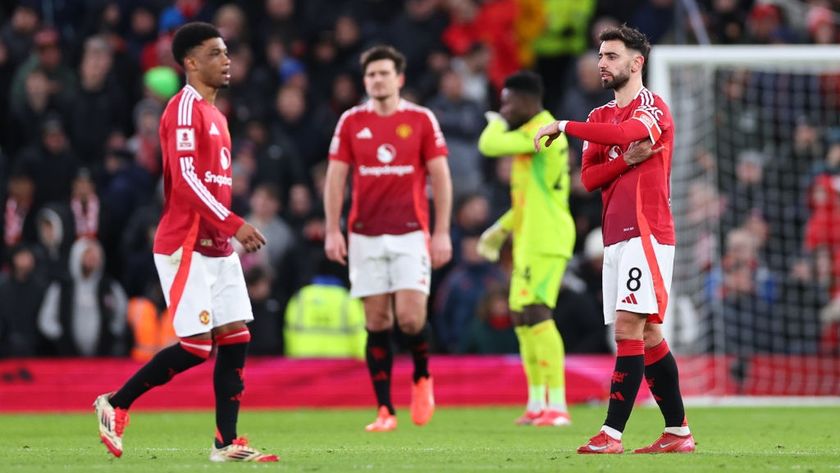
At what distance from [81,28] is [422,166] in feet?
31.7

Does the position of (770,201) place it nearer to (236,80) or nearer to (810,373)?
(810,373)

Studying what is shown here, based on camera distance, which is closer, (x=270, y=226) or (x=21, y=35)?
(x=270, y=226)

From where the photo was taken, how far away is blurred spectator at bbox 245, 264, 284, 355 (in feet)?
53.5

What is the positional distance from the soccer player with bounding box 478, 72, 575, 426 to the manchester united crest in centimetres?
75

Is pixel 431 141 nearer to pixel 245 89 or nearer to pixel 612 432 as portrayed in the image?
pixel 612 432

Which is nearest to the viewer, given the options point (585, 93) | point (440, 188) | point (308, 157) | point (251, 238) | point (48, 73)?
point (251, 238)

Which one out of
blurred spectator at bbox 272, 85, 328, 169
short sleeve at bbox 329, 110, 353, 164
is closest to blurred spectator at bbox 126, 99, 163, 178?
blurred spectator at bbox 272, 85, 328, 169

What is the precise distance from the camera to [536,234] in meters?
12.1

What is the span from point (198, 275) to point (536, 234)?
419 cm

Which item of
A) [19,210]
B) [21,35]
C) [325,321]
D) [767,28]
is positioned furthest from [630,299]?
[21,35]

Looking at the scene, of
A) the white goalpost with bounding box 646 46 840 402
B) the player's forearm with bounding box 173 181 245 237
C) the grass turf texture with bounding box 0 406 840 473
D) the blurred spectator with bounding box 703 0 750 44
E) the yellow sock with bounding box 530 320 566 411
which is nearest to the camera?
the grass turf texture with bounding box 0 406 840 473

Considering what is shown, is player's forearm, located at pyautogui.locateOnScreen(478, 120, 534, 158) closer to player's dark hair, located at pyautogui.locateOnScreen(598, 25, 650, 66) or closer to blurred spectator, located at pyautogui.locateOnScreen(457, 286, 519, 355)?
player's dark hair, located at pyautogui.locateOnScreen(598, 25, 650, 66)

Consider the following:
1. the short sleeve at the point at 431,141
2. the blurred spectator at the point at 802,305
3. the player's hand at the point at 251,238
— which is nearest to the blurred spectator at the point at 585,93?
the blurred spectator at the point at 802,305

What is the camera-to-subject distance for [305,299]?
16.2 metres
